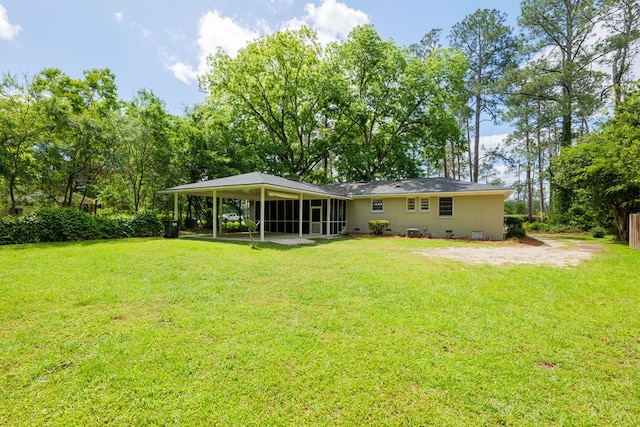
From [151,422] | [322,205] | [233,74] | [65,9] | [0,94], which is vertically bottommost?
[151,422]

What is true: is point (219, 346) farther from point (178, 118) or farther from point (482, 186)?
point (178, 118)

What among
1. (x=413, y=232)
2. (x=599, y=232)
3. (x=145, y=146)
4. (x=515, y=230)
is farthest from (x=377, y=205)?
(x=145, y=146)

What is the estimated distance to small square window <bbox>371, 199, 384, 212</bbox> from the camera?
684 inches

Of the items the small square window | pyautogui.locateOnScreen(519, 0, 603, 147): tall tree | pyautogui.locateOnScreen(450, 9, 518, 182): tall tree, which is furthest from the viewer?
pyautogui.locateOnScreen(450, 9, 518, 182): tall tree

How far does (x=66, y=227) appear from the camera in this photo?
38.3ft

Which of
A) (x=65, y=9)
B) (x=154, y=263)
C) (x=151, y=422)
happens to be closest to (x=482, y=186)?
(x=154, y=263)

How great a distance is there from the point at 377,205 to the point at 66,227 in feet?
48.5

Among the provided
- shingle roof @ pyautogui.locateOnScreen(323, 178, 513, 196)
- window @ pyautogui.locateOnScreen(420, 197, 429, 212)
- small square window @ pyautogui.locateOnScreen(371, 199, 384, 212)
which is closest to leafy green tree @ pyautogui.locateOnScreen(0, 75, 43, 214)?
shingle roof @ pyautogui.locateOnScreen(323, 178, 513, 196)

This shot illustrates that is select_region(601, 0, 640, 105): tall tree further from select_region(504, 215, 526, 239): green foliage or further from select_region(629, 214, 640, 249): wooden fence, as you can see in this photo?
select_region(629, 214, 640, 249): wooden fence

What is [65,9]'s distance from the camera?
1338 centimetres

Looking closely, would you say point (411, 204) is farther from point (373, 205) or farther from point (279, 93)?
point (279, 93)

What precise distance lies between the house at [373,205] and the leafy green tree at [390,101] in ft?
18.2

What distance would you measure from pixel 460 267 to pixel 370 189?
1145cm

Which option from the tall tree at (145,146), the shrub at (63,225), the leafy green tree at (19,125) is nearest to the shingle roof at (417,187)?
the tall tree at (145,146)
